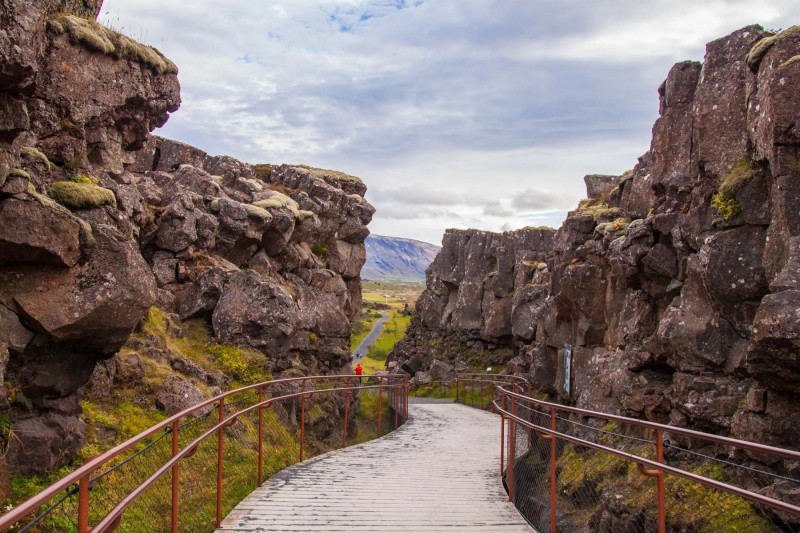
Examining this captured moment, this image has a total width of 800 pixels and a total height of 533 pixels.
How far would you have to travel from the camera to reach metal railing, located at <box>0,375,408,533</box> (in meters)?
4.34

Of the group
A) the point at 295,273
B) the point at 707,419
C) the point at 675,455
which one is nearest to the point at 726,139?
the point at 707,419

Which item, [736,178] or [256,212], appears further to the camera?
[256,212]

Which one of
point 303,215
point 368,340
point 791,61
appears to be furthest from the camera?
point 368,340

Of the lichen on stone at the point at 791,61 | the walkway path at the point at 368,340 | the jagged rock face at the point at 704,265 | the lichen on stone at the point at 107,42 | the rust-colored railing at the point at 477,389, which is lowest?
the walkway path at the point at 368,340

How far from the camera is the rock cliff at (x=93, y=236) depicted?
9141mm

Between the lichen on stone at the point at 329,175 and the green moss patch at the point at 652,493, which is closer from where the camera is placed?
the green moss patch at the point at 652,493

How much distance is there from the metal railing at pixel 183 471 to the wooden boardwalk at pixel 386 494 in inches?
21.2

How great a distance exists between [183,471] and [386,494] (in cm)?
423

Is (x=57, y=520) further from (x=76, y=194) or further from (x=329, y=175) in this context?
(x=329, y=175)

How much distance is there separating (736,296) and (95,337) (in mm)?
10921

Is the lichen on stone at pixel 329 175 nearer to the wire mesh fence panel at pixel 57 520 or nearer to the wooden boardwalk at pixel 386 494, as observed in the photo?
the wooden boardwalk at pixel 386 494

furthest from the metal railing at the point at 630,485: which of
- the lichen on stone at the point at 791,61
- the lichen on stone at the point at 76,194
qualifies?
the lichen on stone at the point at 76,194

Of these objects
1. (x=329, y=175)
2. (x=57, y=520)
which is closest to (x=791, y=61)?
(x=57, y=520)

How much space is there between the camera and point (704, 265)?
37.0 feet
